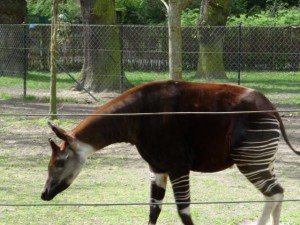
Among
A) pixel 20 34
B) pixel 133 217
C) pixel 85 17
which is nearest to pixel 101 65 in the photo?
pixel 85 17

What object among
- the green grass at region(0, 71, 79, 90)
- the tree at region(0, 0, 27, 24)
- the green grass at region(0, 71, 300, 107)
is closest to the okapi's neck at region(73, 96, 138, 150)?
the green grass at region(0, 71, 300, 107)

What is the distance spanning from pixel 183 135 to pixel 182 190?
44cm

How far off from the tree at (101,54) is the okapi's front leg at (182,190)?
12153 millimetres

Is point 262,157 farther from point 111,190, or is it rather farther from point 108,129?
point 111,190

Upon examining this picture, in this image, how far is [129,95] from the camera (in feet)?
20.6

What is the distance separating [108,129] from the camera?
20.2 feet

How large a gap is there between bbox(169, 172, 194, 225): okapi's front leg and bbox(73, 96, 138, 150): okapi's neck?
1.49ft

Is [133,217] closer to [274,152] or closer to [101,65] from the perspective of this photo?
A: [274,152]

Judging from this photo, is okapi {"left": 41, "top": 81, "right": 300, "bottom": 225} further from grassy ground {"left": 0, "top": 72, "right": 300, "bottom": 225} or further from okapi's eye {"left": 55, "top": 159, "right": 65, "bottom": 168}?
grassy ground {"left": 0, "top": 72, "right": 300, "bottom": 225}

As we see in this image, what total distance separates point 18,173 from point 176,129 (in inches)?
156

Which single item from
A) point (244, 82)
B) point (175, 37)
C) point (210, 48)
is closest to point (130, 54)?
point (210, 48)

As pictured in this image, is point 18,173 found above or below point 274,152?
below

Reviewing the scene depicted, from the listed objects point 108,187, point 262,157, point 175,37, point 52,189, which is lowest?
point 108,187

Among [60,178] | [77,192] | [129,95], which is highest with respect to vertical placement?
[129,95]
